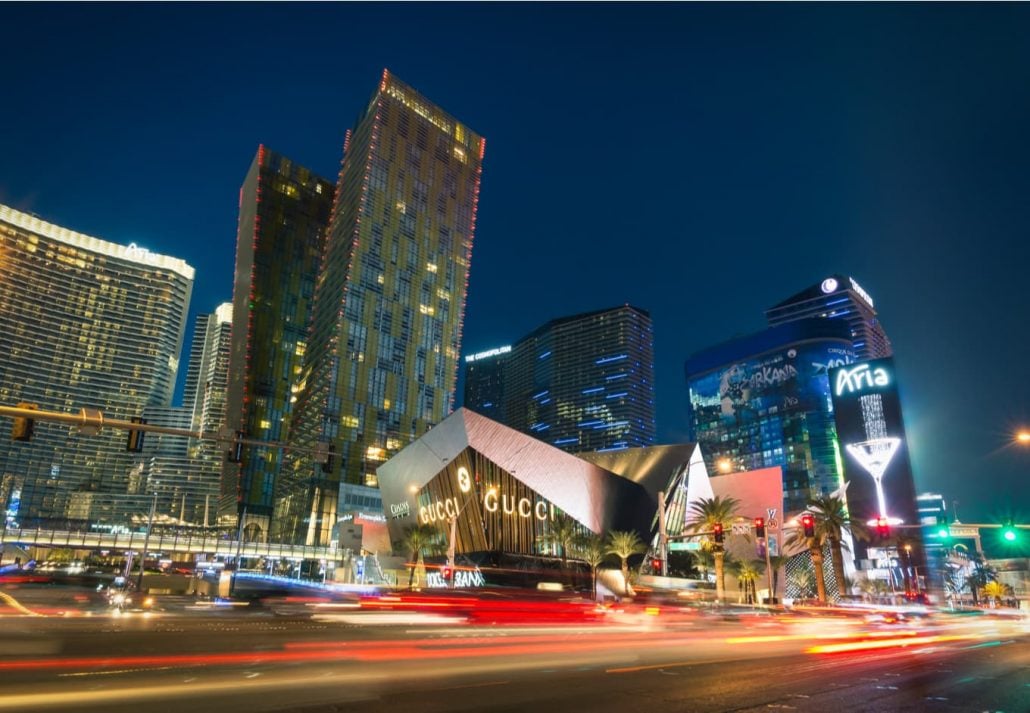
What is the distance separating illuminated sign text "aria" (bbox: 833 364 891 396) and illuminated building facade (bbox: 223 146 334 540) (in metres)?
135

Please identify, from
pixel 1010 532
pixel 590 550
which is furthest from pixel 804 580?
pixel 1010 532

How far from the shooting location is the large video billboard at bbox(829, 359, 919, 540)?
108m

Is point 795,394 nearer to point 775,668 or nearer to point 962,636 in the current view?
point 962,636

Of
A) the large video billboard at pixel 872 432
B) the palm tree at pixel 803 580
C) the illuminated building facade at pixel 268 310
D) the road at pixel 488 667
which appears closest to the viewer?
the road at pixel 488 667

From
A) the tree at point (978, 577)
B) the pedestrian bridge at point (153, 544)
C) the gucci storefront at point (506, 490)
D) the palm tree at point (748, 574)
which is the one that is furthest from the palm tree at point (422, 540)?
the tree at point (978, 577)

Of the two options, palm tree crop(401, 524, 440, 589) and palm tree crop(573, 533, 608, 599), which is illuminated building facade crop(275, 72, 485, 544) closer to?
palm tree crop(401, 524, 440, 589)

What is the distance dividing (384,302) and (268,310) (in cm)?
4851

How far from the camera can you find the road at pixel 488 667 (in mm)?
10938

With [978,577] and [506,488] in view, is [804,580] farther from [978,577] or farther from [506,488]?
[978,577]

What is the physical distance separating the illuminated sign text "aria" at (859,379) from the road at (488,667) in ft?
339

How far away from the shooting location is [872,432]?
11688cm

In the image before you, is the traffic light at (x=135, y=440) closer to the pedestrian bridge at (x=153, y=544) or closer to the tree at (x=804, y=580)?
the pedestrian bridge at (x=153, y=544)

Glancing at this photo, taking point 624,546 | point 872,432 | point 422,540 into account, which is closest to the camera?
point 624,546

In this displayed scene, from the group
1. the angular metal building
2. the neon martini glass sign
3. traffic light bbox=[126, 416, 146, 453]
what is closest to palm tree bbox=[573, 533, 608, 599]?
the angular metal building
